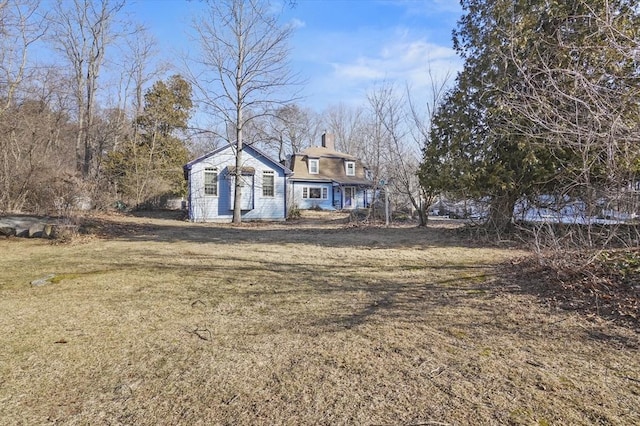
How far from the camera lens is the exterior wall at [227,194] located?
1928cm

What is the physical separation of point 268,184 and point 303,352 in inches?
722

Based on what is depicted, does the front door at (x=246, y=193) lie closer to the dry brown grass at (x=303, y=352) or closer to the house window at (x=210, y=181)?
the house window at (x=210, y=181)

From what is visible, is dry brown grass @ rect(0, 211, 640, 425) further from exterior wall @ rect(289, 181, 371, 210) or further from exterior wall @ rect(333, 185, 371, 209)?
exterior wall @ rect(333, 185, 371, 209)

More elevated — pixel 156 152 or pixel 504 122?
pixel 156 152

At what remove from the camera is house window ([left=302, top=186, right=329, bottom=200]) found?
99.6 ft

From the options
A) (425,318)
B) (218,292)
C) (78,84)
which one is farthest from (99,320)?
(78,84)

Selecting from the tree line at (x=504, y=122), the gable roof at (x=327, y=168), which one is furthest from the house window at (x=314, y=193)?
the tree line at (x=504, y=122)

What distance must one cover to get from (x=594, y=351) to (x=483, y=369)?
105cm

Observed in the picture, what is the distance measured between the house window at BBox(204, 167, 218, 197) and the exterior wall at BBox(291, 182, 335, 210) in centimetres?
1011

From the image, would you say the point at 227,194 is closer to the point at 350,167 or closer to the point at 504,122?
the point at 504,122

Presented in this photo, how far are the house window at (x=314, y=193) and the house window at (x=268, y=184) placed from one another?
371 inches

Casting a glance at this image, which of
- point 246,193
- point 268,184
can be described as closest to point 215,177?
point 246,193

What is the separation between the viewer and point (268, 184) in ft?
68.5

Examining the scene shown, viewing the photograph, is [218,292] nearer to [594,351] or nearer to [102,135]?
[594,351]
